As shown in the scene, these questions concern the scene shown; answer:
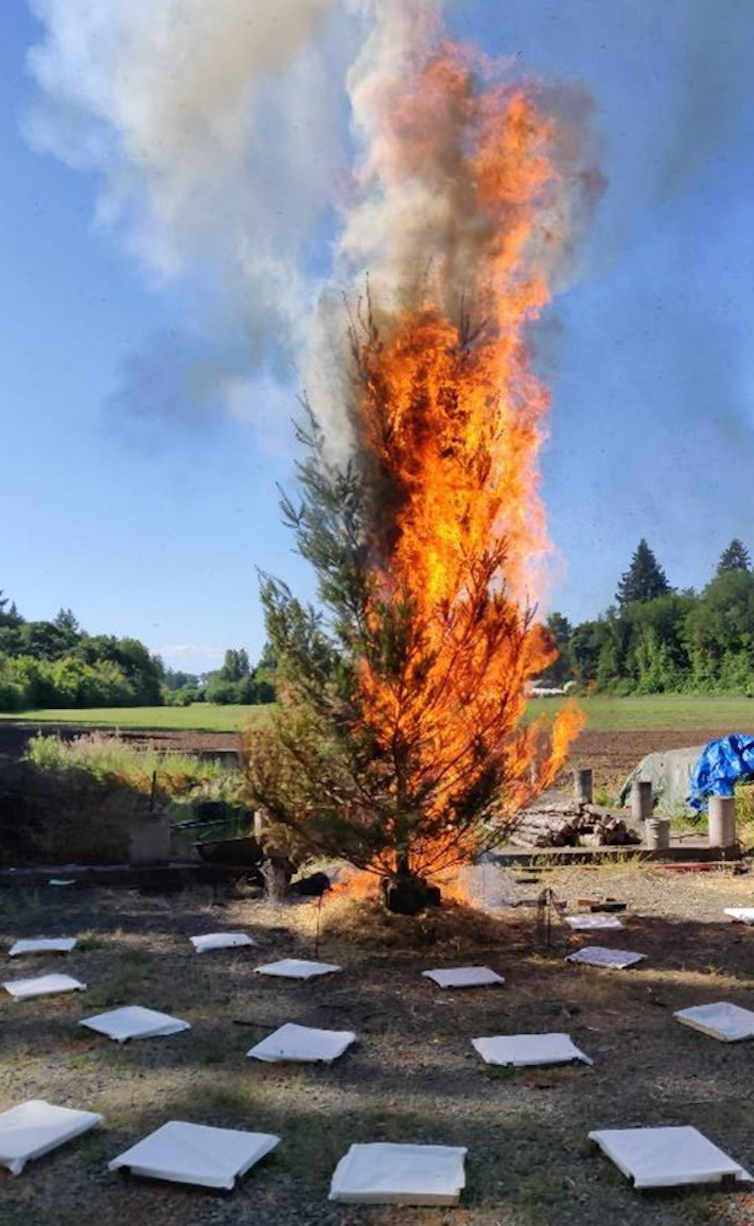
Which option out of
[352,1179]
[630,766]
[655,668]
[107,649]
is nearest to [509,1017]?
[352,1179]

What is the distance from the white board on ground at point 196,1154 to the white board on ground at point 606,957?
16.2 ft

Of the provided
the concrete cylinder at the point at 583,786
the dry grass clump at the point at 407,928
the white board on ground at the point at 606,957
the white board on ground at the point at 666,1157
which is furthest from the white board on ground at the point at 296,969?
the concrete cylinder at the point at 583,786

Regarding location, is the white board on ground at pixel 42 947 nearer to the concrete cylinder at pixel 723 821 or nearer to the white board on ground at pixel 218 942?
the white board on ground at pixel 218 942

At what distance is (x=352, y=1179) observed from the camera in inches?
189

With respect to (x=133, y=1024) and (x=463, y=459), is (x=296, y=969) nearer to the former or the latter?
(x=133, y=1024)

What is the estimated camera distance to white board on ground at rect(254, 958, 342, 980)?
8.98 metres

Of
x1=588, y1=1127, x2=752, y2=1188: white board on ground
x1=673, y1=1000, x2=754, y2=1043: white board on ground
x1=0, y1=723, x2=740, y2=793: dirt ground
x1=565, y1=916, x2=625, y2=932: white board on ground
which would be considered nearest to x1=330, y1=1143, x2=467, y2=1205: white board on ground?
x1=588, y1=1127, x2=752, y2=1188: white board on ground

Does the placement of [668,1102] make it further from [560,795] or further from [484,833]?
[560,795]

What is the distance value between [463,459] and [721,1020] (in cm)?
613

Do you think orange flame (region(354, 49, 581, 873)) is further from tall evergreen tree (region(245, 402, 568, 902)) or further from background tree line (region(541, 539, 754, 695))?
background tree line (region(541, 539, 754, 695))

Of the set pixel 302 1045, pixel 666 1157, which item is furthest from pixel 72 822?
pixel 666 1157

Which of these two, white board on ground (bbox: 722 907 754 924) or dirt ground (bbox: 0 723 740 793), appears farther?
dirt ground (bbox: 0 723 740 793)

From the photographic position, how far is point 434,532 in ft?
35.4

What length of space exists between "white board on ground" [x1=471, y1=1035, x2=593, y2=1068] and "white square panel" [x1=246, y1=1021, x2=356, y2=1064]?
3.31 ft
